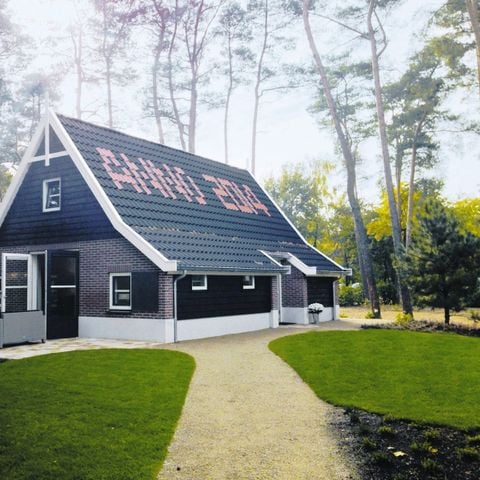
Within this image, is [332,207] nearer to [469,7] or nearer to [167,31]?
[167,31]

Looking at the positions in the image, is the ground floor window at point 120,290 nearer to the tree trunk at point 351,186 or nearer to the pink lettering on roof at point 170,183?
the pink lettering on roof at point 170,183

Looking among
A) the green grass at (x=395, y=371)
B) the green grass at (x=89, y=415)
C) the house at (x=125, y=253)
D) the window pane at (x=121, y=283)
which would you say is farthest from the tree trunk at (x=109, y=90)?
the green grass at (x=89, y=415)

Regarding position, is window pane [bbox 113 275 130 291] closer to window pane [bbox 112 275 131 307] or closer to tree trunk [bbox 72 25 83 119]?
window pane [bbox 112 275 131 307]

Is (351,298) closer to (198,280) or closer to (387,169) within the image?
(387,169)

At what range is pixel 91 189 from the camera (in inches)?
663

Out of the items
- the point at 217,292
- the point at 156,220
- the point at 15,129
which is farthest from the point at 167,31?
the point at 217,292

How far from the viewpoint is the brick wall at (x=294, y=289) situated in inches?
846

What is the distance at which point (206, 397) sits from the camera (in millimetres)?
8562

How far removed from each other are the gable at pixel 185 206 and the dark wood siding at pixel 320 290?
69 centimetres

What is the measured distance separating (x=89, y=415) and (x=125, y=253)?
903cm

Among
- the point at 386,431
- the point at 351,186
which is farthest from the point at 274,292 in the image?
the point at 386,431

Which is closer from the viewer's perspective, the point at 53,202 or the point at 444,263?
the point at 53,202

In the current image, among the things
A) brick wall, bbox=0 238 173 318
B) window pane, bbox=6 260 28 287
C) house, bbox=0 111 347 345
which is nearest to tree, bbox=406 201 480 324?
house, bbox=0 111 347 345

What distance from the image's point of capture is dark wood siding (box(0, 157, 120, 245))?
17031mm
